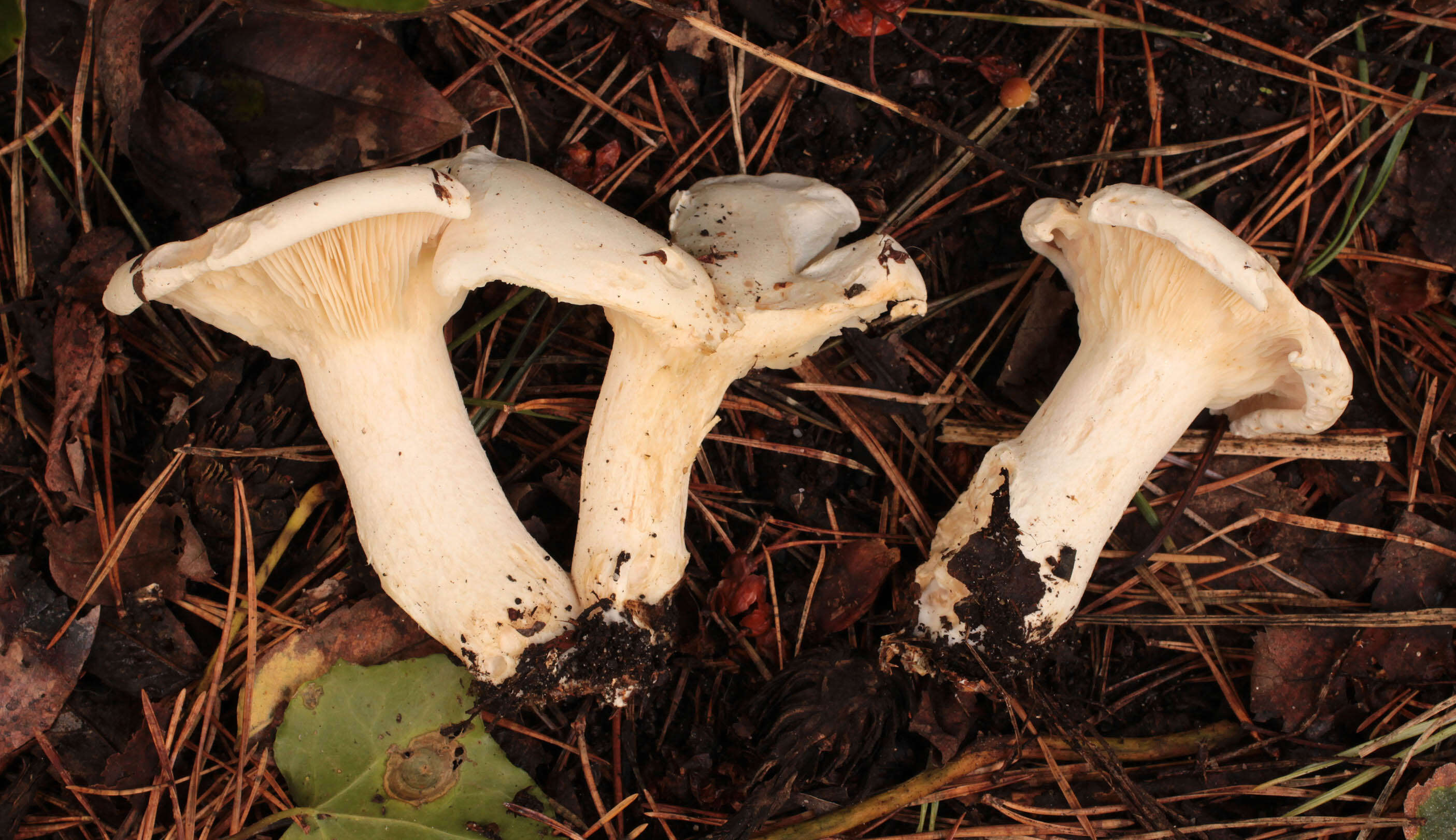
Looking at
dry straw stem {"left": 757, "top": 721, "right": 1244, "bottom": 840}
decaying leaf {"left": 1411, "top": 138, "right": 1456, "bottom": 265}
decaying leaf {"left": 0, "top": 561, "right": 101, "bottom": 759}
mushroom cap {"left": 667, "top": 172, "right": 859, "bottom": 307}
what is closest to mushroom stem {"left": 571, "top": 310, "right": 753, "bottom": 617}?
mushroom cap {"left": 667, "top": 172, "right": 859, "bottom": 307}

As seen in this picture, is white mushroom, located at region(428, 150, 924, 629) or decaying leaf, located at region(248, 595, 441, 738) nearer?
white mushroom, located at region(428, 150, 924, 629)

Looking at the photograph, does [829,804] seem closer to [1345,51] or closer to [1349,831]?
[1349,831]

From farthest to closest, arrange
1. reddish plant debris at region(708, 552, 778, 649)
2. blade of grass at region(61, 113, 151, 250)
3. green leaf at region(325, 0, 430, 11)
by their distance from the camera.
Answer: reddish plant debris at region(708, 552, 778, 649) → blade of grass at region(61, 113, 151, 250) → green leaf at region(325, 0, 430, 11)

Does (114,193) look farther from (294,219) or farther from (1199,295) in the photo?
(1199,295)

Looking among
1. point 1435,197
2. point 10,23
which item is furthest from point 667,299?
point 1435,197

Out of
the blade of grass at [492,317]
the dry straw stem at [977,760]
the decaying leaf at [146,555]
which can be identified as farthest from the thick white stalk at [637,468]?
the decaying leaf at [146,555]

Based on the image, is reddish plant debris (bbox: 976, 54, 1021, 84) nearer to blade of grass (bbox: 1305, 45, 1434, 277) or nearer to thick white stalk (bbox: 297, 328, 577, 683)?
blade of grass (bbox: 1305, 45, 1434, 277)
